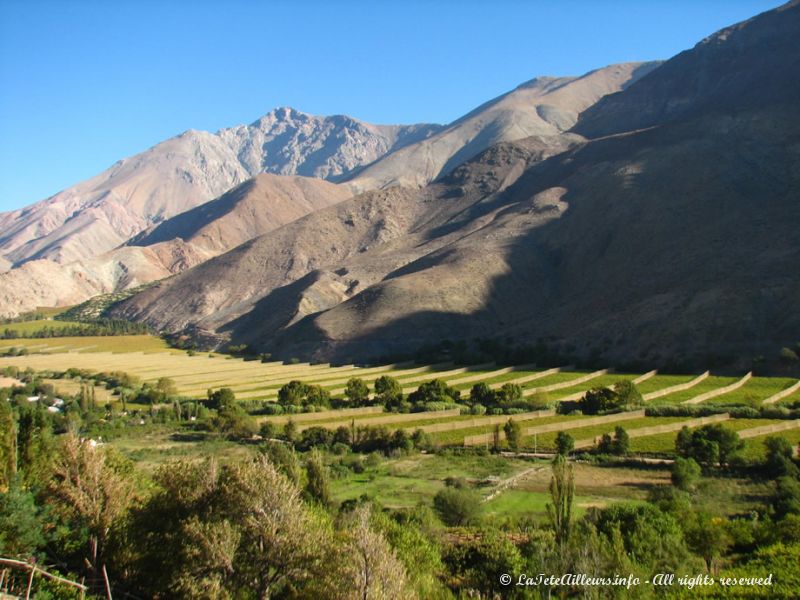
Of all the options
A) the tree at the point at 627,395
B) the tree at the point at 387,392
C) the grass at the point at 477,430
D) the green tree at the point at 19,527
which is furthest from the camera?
the tree at the point at 387,392

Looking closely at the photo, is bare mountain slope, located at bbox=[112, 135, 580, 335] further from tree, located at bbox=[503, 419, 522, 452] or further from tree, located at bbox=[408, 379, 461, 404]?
tree, located at bbox=[503, 419, 522, 452]

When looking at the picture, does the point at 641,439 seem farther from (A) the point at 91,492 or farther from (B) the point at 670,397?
(A) the point at 91,492

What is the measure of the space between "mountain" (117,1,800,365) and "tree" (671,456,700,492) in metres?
39.4

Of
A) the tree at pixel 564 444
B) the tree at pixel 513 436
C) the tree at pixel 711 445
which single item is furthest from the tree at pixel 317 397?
the tree at pixel 711 445

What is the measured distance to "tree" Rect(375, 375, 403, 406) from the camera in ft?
192

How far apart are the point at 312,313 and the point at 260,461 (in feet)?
330

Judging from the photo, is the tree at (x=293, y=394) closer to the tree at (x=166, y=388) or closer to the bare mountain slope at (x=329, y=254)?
the tree at (x=166, y=388)

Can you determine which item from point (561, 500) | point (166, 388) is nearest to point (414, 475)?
point (561, 500)

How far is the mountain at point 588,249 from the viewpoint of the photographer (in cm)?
8438

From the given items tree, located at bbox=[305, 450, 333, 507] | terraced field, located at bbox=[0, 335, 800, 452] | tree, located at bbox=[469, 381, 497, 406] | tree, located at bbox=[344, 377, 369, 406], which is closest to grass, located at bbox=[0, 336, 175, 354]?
terraced field, located at bbox=[0, 335, 800, 452]

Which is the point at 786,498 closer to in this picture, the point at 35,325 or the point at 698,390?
the point at 698,390

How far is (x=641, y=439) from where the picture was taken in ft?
146

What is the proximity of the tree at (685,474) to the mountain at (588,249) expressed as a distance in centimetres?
3937

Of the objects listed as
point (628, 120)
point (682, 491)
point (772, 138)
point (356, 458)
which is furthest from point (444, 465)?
point (628, 120)
